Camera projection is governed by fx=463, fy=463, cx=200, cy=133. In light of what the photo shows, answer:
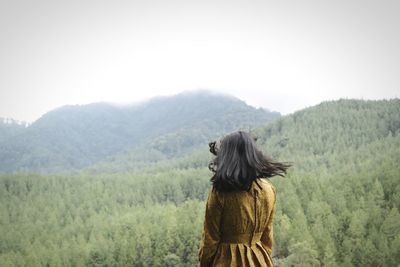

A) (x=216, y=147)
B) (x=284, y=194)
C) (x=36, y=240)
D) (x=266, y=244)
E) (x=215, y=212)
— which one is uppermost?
(x=216, y=147)

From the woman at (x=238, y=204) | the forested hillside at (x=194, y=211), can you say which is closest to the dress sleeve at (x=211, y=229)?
the woman at (x=238, y=204)

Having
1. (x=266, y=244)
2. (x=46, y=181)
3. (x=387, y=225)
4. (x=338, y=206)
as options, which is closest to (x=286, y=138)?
(x=46, y=181)

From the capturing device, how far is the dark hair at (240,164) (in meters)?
4.79

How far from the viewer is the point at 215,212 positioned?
4.93m

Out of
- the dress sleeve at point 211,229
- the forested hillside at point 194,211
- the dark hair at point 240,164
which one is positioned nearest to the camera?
the dark hair at point 240,164

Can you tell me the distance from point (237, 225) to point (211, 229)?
284mm

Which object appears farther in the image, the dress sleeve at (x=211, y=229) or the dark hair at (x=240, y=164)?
the dress sleeve at (x=211, y=229)

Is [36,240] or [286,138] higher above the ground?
[286,138]

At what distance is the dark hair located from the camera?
4.79 metres

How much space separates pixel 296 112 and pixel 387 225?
127 m

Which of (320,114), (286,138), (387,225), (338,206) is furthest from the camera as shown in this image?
(320,114)

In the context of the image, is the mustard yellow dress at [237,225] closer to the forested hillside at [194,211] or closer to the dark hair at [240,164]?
the dark hair at [240,164]

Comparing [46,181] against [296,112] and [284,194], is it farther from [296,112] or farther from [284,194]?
[296,112]

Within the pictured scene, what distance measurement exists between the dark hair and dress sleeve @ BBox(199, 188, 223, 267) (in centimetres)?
14
